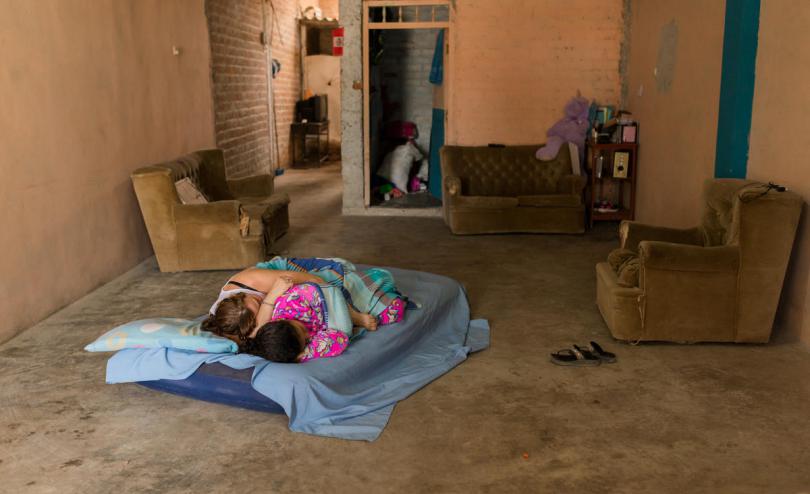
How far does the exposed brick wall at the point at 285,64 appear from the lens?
12.6m

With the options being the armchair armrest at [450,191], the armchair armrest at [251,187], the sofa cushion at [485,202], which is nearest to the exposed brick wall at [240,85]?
the armchair armrest at [251,187]

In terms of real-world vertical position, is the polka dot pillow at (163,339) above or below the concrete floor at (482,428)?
above

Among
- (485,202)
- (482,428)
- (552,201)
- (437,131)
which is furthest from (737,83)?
(437,131)

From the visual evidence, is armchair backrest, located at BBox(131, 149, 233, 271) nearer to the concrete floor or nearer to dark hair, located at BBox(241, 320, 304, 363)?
the concrete floor

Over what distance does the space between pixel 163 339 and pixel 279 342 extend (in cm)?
68

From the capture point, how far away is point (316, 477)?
2949mm

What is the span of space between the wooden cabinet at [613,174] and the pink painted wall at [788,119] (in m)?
3.16

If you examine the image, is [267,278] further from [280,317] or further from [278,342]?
[278,342]

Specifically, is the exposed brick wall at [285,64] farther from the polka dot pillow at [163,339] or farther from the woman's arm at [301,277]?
the polka dot pillow at [163,339]

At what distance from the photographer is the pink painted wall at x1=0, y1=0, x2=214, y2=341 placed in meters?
4.64

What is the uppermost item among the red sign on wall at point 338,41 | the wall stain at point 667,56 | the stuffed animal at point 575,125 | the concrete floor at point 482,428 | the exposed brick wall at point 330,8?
the exposed brick wall at point 330,8

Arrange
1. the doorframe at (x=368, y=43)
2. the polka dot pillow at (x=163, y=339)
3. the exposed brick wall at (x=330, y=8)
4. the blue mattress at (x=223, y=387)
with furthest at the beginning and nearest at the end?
the exposed brick wall at (x=330, y=8) < the doorframe at (x=368, y=43) < the polka dot pillow at (x=163, y=339) < the blue mattress at (x=223, y=387)

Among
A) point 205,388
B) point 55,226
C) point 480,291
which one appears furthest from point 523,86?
point 205,388

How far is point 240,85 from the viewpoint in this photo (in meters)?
10.0
